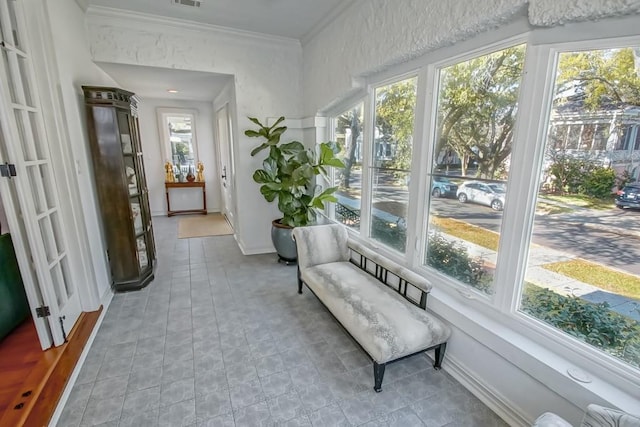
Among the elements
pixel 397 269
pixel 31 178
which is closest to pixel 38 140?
pixel 31 178

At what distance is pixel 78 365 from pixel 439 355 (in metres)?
2.42

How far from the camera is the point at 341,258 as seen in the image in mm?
2912

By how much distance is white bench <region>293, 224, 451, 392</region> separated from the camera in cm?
177

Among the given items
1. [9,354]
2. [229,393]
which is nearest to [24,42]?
[9,354]

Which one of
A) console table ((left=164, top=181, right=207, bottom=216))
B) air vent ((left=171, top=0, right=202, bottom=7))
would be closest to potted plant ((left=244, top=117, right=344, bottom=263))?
air vent ((left=171, top=0, right=202, bottom=7))

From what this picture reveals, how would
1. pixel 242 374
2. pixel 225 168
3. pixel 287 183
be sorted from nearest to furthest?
pixel 242 374 → pixel 287 183 → pixel 225 168

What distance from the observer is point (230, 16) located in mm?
3096

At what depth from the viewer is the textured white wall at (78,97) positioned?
2332 mm

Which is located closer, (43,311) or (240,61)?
(43,311)

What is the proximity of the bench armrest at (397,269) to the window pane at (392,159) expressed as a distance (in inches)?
11.2

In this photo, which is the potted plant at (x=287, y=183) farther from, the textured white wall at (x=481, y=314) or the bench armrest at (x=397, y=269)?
the textured white wall at (x=481, y=314)

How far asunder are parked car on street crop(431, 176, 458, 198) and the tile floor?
120 centimetres

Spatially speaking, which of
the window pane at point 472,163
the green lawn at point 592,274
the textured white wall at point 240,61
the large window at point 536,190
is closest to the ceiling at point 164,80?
the textured white wall at point 240,61

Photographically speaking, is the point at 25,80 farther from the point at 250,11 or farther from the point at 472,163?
the point at 472,163
